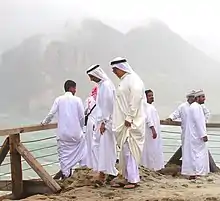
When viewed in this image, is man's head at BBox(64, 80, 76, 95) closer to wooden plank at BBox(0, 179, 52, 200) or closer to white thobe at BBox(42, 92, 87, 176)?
white thobe at BBox(42, 92, 87, 176)

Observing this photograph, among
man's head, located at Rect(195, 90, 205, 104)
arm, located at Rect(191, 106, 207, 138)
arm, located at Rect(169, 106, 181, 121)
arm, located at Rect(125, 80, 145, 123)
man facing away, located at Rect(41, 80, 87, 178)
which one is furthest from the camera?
arm, located at Rect(169, 106, 181, 121)

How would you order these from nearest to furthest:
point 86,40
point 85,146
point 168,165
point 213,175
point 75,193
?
point 75,193, point 85,146, point 213,175, point 168,165, point 86,40

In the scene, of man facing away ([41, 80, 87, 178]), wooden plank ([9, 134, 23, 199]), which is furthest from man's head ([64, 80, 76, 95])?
wooden plank ([9, 134, 23, 199])

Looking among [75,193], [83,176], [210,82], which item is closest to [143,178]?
[83,176]

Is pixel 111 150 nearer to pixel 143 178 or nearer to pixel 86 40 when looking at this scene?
pixel 143 178

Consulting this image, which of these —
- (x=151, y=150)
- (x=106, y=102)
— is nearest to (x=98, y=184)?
(x=106, y=102)

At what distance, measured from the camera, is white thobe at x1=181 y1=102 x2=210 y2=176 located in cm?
634

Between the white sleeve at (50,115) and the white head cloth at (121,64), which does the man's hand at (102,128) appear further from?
the white sleeve at (50,115)

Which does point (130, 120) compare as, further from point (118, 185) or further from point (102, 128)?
point (118, 185)

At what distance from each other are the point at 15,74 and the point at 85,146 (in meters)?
43.0

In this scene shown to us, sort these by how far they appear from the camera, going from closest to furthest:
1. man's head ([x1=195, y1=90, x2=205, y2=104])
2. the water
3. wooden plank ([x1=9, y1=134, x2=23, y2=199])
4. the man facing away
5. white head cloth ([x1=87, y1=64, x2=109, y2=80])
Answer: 1. wooden plank ([x1=9, y1=134, x2=23, y2=199])
2. white head cloth ([x1=87, y1=64, x2=109, y2=80])
3. the man facing away
4. man's head ([x1=195, y1=90, x2=205, y2=104])
5. the water

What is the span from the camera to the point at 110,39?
4900 centimetres

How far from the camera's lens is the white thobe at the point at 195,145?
6.34 m

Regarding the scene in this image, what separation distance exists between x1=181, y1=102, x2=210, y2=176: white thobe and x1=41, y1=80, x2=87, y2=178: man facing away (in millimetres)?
1492
